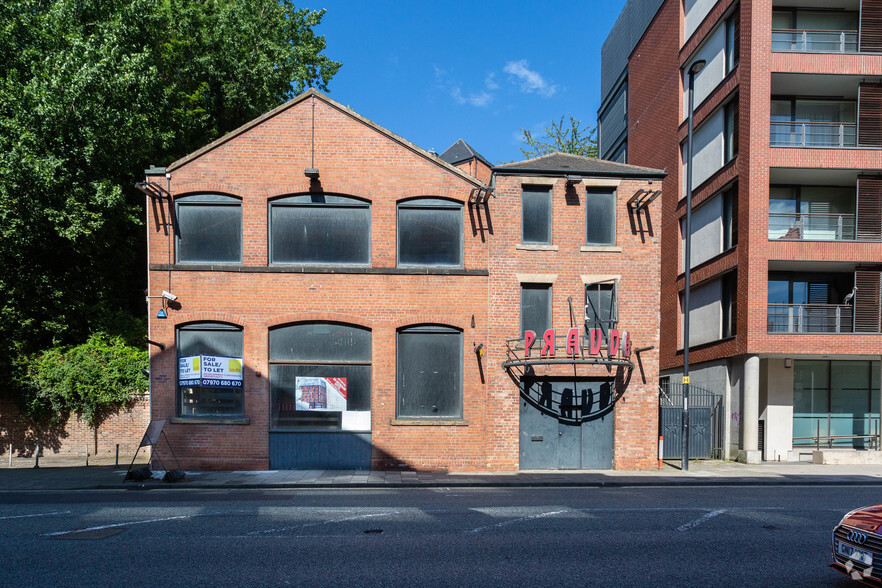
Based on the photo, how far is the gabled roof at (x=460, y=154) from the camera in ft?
94.3

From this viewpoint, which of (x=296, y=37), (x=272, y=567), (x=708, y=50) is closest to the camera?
(x=272, y=567)

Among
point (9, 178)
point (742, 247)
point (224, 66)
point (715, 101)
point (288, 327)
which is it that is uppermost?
point (224, 66)

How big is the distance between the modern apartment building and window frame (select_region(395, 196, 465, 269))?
35.6ft

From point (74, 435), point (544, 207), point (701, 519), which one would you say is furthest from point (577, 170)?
point (74, 435)

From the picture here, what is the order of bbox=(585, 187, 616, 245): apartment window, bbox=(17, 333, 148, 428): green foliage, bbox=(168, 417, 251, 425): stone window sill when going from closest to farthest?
bbox=(168, 417, 251, 425): stone window sill, bbox=(585, 187, 616, 245): apartment window, bbox=(17, 333, 148, 428): green foliage

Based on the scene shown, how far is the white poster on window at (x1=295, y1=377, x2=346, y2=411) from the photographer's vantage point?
57.6 ft

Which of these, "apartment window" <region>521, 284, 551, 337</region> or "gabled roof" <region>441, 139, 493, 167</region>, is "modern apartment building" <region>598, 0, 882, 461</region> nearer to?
"apartment window" <region>521, 284, 551, 337</region>

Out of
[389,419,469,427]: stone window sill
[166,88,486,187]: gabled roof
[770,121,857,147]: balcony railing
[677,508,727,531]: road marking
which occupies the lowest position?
[677,508,727,531]: road marking

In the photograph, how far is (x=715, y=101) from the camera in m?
24.9

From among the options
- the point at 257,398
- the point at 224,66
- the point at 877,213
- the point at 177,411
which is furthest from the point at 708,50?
the point at 177,411

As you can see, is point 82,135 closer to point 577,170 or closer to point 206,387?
point 206,387

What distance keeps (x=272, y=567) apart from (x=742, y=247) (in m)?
20.1

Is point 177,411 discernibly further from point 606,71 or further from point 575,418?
point 606,71

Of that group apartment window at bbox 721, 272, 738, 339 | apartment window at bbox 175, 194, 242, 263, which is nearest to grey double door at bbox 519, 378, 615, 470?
apartment window at bbox 721, 272, 738, 339
